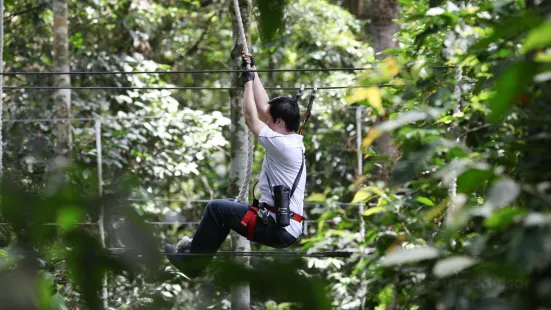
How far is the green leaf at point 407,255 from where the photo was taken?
0.81 meters

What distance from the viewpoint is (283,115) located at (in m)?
3.88

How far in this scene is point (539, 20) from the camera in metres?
0.58

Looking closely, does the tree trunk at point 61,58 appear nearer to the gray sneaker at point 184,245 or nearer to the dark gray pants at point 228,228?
the gray sneaker at point 184,245

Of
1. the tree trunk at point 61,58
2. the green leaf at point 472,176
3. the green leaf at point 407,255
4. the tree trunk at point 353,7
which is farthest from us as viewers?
the tree trunk at point 61,58

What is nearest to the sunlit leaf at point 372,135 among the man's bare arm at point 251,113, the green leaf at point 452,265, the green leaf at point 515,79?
the green leaf at point 452,265

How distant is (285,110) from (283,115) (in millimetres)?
29

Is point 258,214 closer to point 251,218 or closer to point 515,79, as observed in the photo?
point 251,218

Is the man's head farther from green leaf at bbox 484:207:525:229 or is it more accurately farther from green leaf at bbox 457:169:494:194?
green leaf at bbox 484:207:525:229

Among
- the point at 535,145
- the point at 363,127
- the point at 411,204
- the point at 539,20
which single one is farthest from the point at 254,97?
the point at 363,127

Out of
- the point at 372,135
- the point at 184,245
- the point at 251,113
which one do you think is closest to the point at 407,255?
the point at 372,135

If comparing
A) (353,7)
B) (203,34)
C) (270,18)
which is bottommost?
(270,18)

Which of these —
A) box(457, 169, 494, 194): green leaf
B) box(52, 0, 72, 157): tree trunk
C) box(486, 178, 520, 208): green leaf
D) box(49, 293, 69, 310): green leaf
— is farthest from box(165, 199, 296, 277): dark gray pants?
box(49, 293, 69, 310): green leaf

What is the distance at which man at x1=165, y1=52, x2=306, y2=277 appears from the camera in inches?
149

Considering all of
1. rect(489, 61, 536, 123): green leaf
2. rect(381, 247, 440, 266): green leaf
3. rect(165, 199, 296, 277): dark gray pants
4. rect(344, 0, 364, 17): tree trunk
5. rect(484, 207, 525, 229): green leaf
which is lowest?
rect(165, 199, 296, 277): dark gray pants
